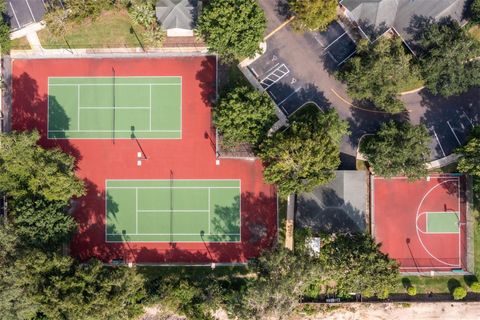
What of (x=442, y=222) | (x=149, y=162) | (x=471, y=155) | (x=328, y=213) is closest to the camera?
(x=471, y=155)

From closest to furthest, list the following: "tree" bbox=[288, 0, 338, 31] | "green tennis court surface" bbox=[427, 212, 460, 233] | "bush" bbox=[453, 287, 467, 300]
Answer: "tree" bbox=[288, 0, 338, 31] < "bush" bbox=[453, 287, 467, 300] < "green tennis court surface" bbox=[427, 212, 460, 233]

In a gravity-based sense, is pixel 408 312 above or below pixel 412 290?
below

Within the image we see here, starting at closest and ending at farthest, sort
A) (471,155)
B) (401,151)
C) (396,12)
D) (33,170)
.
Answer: (401,151), (471,155), (33,170), (396,12)

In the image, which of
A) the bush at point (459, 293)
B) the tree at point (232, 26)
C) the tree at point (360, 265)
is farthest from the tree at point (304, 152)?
the bush at point (459, 293)

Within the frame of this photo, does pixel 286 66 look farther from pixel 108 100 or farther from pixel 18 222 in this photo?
pixel 18 222

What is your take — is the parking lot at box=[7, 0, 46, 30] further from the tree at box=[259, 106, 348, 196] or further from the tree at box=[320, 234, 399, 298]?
the tree at box=[320, 234, 399, 298]

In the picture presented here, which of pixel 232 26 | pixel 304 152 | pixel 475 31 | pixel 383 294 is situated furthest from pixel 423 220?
pixel 232 26

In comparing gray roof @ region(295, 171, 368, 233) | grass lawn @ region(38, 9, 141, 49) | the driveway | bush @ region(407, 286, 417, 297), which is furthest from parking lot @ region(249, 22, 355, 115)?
bush @ region(407, 286, 417, 297)

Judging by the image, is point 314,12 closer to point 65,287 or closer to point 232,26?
point 232,26
